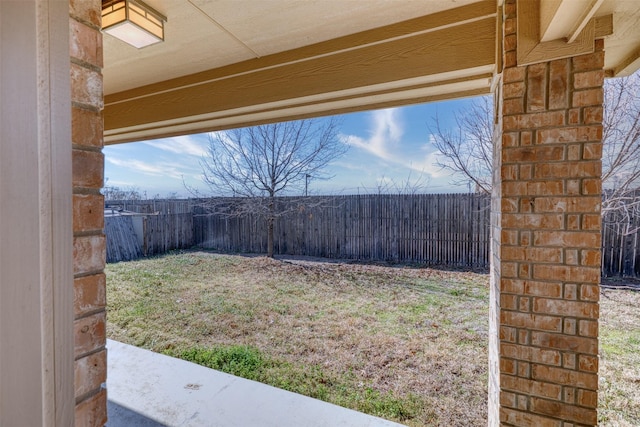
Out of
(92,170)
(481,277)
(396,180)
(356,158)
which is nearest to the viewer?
→ (92,170)

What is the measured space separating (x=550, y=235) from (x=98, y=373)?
1.61 metres

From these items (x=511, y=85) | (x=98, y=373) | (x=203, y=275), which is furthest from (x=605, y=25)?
(x=203, y=275)

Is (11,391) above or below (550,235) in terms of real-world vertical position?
below

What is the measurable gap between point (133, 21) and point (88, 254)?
4.75 ft

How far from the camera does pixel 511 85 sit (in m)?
1.34

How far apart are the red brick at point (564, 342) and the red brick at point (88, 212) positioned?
1618 millimetres

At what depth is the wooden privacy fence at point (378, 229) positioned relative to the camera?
6.01m

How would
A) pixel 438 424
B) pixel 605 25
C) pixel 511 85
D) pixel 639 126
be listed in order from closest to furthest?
pixel 605 25 → pixel 511 85 → pixel 438 424 → pixel 639 126

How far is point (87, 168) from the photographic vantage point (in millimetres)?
697

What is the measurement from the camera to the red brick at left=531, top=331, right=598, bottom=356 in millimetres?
1240

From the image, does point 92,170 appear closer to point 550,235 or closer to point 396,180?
point 550,235

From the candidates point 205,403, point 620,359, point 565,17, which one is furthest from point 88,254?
point 620,359

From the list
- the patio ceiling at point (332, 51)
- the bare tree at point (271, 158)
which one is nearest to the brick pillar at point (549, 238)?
the patio ceiling at point (332, 51)

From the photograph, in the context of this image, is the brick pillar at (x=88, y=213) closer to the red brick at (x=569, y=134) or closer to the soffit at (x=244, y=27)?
the soffit at (x=244, y=27)
